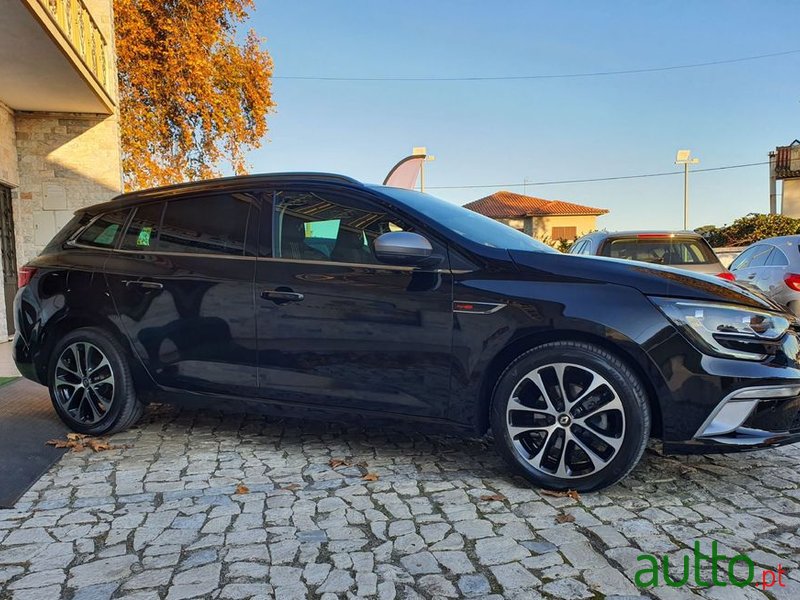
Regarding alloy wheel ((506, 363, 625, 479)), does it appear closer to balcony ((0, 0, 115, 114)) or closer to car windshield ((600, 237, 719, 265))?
car windshield ((600, 237, 719, 265))

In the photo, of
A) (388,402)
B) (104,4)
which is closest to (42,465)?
(388,402)

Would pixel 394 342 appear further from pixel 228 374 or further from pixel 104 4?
pixel 104 4

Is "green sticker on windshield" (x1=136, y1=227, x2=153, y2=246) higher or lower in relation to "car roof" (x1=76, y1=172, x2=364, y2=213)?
lower

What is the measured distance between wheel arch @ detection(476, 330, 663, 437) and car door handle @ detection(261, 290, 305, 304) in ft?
3.73

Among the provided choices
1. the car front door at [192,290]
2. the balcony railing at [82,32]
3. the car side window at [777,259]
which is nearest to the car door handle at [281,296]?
the car front door at [192,290]

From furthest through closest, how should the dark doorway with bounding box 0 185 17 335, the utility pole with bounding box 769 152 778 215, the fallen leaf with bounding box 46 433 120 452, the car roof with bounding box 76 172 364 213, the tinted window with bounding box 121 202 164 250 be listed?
the utility pole with bounding box 769 152 778 215
the dark doorway with bounding box 0 185 17 335
the tinted window with bounding box 121 202 164 250
the fallen leaf with bounding box 46 433 120 452
the car roof with bounding box 76 172 364 213

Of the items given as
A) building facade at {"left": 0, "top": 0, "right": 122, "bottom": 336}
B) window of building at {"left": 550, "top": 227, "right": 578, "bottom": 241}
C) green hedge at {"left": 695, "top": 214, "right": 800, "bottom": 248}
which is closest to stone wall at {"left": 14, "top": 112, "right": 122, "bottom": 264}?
building facade at {"left": 0, "top": 0, "right": 122, "bottom": 336}

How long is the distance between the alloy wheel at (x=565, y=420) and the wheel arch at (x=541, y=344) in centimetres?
14

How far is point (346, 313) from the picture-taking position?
3240mm

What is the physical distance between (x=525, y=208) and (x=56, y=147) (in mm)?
41351

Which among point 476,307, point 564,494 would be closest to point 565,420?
point 564,494

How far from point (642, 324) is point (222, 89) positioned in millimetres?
16255

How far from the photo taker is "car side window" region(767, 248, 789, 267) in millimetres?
6906

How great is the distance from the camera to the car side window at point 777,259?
6906mm
